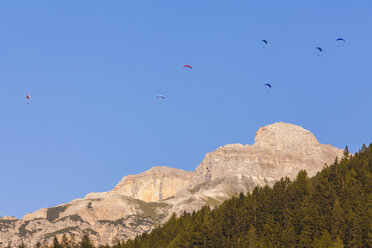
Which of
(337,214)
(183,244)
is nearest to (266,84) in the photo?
(337,214)

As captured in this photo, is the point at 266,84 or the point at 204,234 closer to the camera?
the point at 266,84

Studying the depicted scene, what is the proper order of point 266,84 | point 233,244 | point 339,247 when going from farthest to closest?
1. point 233,244
2. point 266,84
3. point 339,247

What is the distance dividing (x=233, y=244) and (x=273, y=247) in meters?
14.1

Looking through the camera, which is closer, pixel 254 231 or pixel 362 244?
pixel 362 244

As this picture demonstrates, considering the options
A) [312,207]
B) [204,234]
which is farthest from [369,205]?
[204,234]

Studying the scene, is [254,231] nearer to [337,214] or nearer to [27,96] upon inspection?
[337,214]

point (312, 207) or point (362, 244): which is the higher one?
point (312, 207)

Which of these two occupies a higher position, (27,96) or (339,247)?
(27,96)

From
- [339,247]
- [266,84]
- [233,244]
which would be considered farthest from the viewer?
[233,244]

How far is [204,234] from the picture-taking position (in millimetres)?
195625

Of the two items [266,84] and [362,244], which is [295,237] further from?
[266,84]

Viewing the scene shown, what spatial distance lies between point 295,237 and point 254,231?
48.7 feet

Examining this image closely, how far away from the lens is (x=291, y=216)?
Answer: 19838cm

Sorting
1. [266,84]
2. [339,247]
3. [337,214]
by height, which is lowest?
[339,247]
